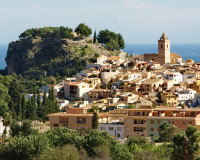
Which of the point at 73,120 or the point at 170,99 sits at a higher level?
the point at 170,99

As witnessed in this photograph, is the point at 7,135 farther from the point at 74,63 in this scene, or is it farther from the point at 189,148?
the point at 74,63

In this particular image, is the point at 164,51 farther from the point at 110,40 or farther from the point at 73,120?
the point at 73,120

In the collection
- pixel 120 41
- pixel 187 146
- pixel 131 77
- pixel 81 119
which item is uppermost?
pixel 120 41

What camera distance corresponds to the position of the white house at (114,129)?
188ft

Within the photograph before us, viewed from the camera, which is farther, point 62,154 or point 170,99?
point 170,99

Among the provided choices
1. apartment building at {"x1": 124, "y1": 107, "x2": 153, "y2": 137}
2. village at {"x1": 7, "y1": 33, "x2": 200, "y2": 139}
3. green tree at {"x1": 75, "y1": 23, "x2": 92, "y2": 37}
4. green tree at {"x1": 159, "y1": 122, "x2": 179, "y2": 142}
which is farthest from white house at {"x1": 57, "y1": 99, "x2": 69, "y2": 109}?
green tree at {"x1": 75, "y1": 23, "x2": 92, "y2": 37}

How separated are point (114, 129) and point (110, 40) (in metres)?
56.9

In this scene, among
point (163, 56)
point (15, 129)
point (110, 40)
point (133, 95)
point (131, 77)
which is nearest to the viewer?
point (15, 129)

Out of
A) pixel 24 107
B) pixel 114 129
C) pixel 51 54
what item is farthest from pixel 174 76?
pixel 51 54

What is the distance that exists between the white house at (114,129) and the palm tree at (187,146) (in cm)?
1884

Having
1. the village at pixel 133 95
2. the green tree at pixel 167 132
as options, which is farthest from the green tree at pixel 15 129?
the green tree at pixel 167 132

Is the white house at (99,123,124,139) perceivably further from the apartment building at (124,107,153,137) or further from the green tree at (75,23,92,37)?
the green tree at (75,23,92,37)

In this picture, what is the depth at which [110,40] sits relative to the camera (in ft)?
373

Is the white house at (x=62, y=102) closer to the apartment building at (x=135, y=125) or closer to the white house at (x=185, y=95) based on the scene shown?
the white house at (x=185, y=95)
